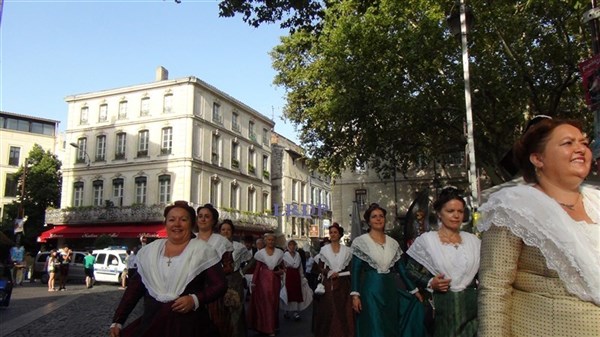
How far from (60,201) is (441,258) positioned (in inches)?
1734

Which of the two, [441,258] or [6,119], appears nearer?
[441,258]

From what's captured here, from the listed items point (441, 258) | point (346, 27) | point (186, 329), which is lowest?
point (186, 329)

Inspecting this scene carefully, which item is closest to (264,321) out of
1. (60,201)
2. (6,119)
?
(60,201)

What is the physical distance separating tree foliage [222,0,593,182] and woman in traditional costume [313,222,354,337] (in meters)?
11.6

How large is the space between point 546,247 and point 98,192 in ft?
135

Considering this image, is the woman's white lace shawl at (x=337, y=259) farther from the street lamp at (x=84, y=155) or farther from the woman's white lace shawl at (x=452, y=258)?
the street lamp at (x=84, y=155)

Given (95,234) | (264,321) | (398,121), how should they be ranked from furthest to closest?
(95,234) < (398,121) < (264,321)

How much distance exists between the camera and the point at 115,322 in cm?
400

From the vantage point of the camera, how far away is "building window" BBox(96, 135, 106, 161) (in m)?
40.3

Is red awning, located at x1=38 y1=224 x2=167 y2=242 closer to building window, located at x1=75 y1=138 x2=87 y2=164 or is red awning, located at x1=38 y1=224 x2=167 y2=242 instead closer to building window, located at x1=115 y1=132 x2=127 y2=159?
building window, located at x1=75 y1=138 x2=87 y2=164

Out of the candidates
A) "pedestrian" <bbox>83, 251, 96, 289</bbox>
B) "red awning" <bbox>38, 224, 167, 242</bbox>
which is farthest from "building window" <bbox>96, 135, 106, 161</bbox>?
"pedestrian" <bbox>83, 251, 96, 289</bbox>

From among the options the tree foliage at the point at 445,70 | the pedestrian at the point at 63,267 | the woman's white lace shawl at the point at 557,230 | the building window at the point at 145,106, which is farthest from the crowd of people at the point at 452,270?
the building window at the point at 145,106

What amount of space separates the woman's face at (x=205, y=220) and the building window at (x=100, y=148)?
36.1 m

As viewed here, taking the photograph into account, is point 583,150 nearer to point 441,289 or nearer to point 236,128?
point 441,289
